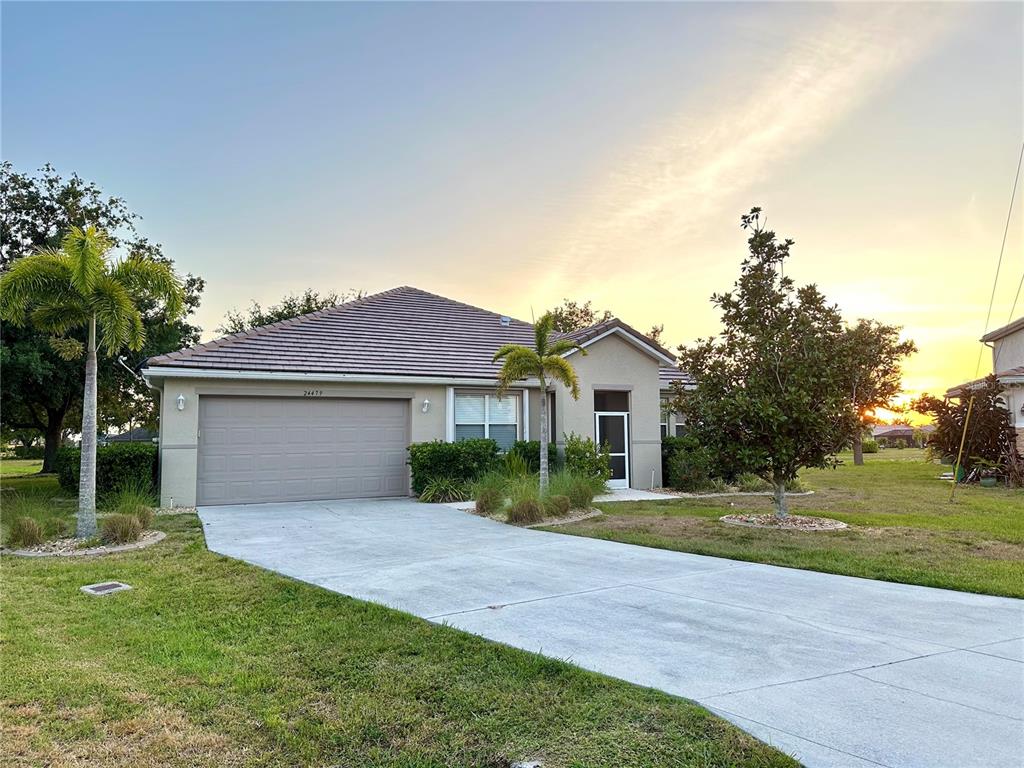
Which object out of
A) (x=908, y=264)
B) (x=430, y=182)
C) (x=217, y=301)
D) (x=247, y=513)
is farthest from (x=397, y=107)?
(x=217, y=301)

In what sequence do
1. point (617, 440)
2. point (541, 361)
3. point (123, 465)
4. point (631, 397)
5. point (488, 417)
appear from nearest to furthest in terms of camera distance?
point (123, 465), point (541, 361), point (488, 417), point (617, 440), point (631, 397)

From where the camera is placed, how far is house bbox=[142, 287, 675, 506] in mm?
13938

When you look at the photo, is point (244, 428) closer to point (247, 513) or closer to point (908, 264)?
point (247, 513)

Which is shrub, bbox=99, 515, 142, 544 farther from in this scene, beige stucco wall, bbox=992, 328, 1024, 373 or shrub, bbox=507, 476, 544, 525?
beige stucco wall, bbox=992, 328, 1024, 373

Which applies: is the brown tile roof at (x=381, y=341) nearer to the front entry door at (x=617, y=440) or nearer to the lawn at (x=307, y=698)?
the front entry door at (x=617, y=440)

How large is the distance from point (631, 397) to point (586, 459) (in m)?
2.86

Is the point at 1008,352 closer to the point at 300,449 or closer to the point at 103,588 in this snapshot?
the point at 300,449

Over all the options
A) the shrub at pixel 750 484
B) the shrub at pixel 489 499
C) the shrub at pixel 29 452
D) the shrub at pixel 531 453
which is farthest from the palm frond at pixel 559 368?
the shrub at pixel 29 452

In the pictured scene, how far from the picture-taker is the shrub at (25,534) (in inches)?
344

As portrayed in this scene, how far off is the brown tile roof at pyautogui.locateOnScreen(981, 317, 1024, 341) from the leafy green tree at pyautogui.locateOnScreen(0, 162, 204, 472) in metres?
28.6

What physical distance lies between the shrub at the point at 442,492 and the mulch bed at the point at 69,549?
6270 mm

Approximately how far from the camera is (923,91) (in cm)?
1167

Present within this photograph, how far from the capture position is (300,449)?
1479 centimetres

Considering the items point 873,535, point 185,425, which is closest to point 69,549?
point 185,425
